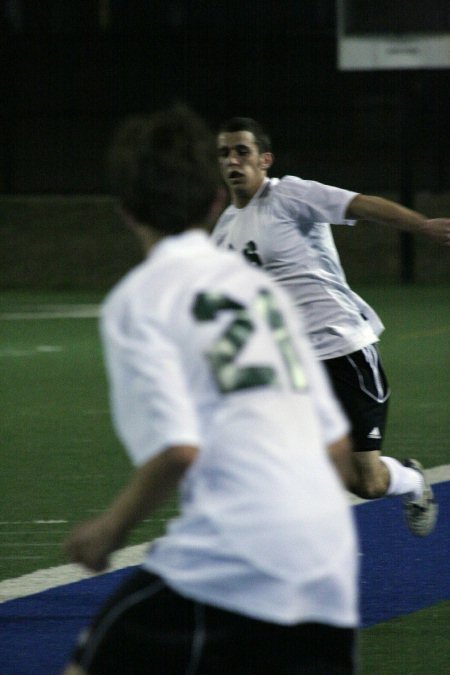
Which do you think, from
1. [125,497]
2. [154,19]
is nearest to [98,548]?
[125,497]

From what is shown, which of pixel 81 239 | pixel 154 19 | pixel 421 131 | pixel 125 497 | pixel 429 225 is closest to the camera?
pixel 125 497

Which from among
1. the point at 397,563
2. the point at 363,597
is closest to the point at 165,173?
the point at 363,597

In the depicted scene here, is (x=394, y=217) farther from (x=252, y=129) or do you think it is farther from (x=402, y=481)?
(x=402, y=481)

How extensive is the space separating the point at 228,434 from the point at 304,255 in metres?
4.42

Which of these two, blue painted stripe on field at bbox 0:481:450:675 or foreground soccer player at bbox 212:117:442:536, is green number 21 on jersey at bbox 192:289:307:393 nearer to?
blue painted stripe on field at bbox 0:481:450:675

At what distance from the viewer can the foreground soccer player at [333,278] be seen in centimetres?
696

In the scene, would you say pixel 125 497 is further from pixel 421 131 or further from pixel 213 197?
pixel 421 131

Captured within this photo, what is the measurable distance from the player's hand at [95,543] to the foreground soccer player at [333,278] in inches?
162

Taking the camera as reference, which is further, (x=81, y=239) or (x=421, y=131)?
(x=421, y=131)

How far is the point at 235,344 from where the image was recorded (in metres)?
2.73

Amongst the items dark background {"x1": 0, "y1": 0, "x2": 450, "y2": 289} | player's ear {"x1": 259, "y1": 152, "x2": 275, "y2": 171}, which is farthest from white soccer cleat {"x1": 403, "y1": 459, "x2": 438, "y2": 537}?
dark background {"x1": 0, "y1": 0, "x2": 450, "y2": 289}

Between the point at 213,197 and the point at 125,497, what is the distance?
54 centimetres

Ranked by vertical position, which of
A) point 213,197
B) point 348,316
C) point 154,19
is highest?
point 213,197

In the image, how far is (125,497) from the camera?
9.07 ft
